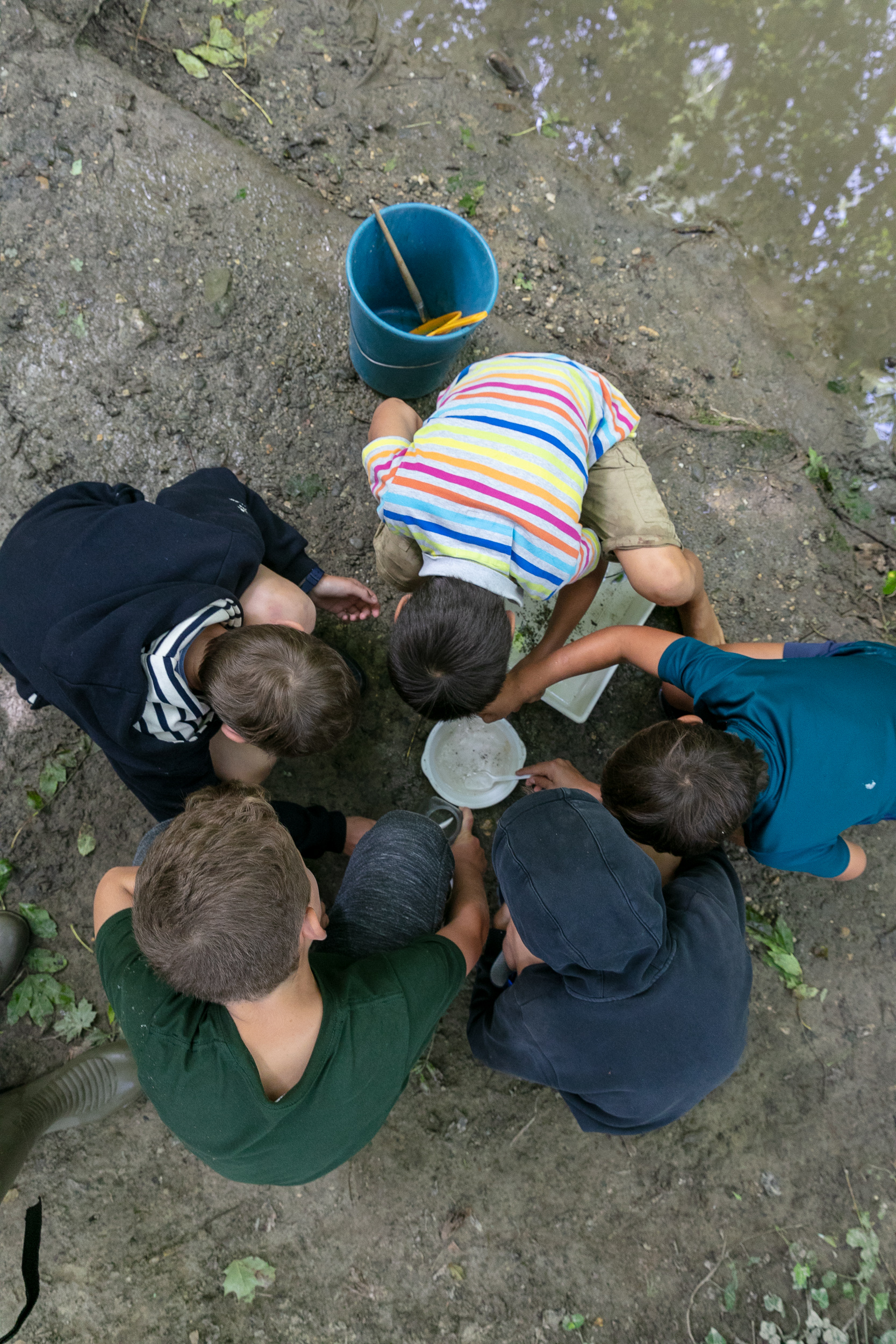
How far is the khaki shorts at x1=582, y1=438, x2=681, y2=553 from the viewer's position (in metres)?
2.02

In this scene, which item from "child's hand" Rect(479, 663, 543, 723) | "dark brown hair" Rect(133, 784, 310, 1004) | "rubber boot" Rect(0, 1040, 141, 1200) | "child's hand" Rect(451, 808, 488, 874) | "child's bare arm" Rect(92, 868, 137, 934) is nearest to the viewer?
"dark brown hair" Rect(133, 784, 310, 1004)

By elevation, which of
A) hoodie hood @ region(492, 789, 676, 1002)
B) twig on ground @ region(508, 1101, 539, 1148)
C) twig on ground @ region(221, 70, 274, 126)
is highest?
twig on ground @ region(221, 70, 274, 126)

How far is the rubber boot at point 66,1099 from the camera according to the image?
194 centimetres

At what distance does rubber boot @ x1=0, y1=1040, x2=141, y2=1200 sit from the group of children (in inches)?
0.6

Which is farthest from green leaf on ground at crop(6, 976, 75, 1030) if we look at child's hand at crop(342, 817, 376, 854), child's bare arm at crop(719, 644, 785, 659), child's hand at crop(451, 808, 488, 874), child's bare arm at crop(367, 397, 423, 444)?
child's bare arm at crop(719, 644, 785, 659)

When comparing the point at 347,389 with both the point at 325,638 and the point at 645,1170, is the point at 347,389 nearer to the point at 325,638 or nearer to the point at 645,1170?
the point at 325,638

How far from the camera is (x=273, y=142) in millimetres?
2412

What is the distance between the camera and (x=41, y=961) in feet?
7.25

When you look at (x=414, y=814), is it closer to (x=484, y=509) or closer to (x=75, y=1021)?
(x=484, y=509)

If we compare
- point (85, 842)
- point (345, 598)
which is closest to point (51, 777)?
point (85, 842)

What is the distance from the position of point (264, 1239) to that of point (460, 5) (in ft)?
14.4

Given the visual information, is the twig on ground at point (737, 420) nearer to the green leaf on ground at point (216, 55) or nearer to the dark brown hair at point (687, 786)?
the dark brown hair at point (687, 786)

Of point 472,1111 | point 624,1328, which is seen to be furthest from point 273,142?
point 624,1328

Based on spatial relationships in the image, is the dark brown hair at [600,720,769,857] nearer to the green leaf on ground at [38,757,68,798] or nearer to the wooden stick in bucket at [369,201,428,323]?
the wooden stick in bucket at [369,201,428,323]
